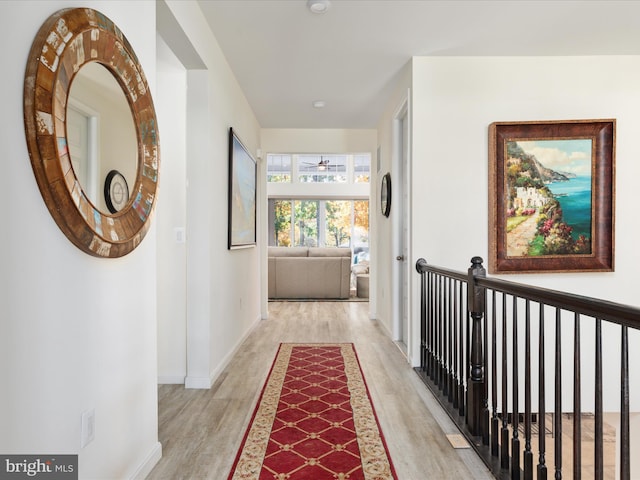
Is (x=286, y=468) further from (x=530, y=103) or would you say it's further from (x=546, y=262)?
(x=530, y=103)

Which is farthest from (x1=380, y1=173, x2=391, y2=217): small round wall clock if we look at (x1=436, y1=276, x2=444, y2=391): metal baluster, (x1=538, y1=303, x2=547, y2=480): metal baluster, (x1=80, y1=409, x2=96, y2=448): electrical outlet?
(x1=80, y1=409, x2=96, y2=448): electrical outlet

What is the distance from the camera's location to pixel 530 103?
3.41m

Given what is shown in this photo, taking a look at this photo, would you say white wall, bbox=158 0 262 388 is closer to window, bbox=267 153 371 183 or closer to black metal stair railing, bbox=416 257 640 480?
black metal stair railing, bbox=416 257 640 480

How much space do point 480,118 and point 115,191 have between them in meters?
2.94

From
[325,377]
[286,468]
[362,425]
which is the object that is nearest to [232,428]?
[286,468]

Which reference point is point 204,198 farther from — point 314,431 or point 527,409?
point 527,409

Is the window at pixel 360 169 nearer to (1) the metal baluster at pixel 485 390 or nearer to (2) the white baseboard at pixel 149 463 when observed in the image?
(1) the metal baluster at pixel 485 390

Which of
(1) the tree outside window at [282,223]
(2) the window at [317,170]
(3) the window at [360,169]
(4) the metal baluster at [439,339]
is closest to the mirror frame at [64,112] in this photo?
(4) the metal baluster at [439,339]

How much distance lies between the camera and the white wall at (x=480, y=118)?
11.1ft

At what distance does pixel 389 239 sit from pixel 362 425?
100 inches

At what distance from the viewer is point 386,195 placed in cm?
463

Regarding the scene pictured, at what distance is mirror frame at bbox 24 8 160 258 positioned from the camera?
110 cm

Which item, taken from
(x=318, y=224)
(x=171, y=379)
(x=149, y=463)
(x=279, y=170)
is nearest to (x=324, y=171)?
(x=279, y=170)

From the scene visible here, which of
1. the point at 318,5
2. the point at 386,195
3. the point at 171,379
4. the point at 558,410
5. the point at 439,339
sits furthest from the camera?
the point at 386,195
